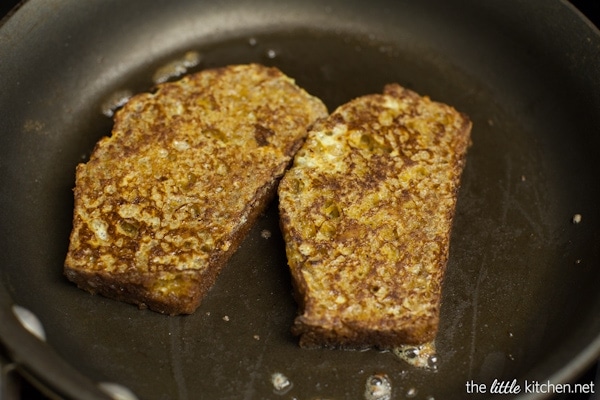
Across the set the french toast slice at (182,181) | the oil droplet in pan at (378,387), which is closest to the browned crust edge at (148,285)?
the french toast slice at (182,181)

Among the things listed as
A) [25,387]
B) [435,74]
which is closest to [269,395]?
[25,387]

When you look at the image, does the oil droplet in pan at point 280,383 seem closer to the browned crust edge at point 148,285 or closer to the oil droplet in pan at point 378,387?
the oil droplet in pan at point 378,387

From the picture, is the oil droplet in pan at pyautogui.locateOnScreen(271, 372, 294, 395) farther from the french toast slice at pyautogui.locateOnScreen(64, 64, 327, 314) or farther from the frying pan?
the french toast slice at pyautogui.locateOnScreen(64, 64, 327, 314)

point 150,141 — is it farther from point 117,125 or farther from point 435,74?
point 435,74

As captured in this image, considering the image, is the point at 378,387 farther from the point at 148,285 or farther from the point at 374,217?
the point at 148,285

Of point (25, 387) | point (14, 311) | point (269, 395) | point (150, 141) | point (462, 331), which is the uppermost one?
point (462, 331)

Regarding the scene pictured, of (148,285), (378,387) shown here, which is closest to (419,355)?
(378,387)

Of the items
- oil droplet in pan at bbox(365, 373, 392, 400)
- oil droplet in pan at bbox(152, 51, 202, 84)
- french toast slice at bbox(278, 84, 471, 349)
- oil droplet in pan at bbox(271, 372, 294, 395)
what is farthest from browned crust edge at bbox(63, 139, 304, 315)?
oil droplet in pan at bbox(152, 51, 202, 84)
